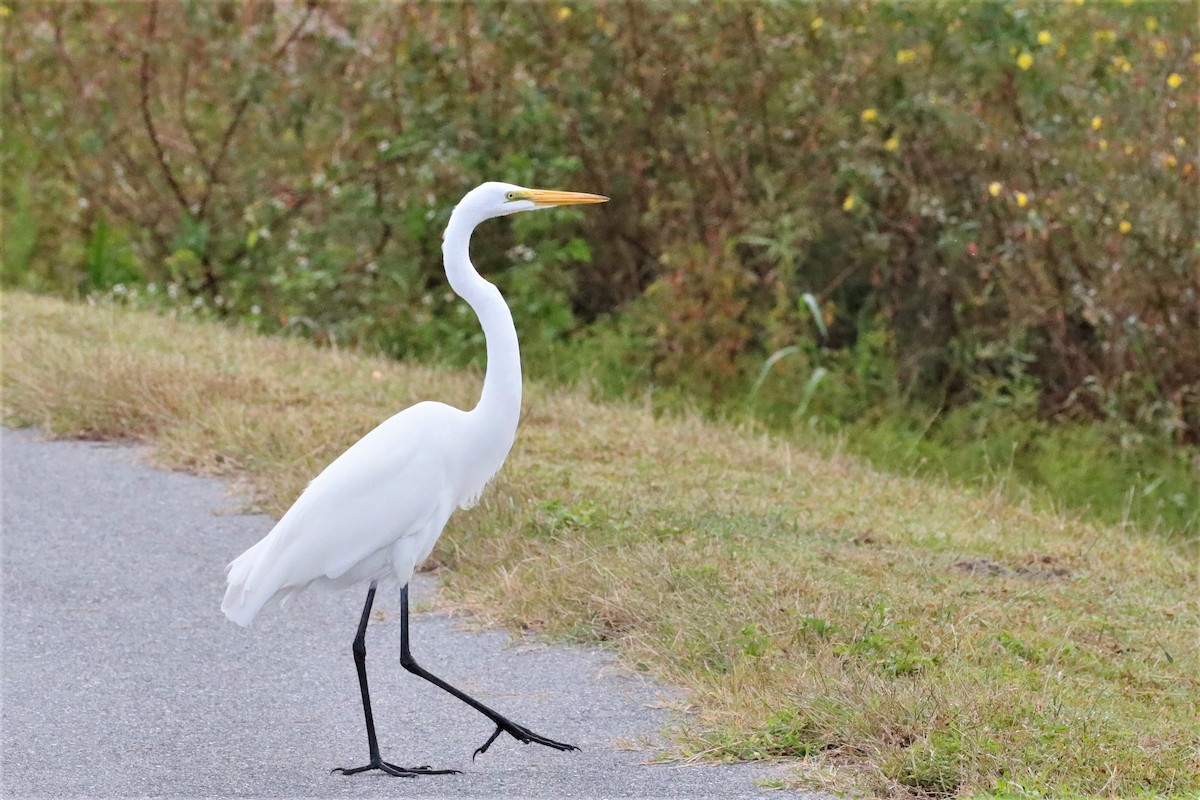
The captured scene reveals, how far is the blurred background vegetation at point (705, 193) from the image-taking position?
26.0ft

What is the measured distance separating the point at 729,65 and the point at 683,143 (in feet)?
1.89

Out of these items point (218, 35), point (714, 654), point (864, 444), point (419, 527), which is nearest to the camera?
point (419, 527)

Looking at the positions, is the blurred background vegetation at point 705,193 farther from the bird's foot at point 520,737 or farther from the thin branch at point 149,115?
the bird's foot at point 520,737

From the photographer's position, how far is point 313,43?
957 cm

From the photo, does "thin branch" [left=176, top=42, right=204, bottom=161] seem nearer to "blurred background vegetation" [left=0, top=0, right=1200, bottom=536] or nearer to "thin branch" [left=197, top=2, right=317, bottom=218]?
"blurred background vegetation" [left=0, top=0, right=1200, bottom=536]

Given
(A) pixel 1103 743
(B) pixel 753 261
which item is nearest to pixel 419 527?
(A) pixel 1103 743

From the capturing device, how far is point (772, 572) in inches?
184

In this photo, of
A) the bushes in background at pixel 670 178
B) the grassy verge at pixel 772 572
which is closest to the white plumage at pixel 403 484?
the grassy verge at pixel 772 572

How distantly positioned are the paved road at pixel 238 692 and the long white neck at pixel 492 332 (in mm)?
785

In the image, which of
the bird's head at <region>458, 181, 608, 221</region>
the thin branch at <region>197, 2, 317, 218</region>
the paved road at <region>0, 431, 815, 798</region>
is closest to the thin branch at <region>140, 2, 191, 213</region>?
the thin branch at <region>197, 2, 317, 218</region>

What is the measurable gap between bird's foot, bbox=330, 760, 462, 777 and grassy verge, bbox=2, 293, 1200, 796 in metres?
0.57

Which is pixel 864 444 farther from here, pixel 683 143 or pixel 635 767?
pixel 635 767

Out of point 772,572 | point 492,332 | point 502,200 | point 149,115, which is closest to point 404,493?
point 492,332

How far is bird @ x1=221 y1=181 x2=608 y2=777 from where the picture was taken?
12.3 ft
